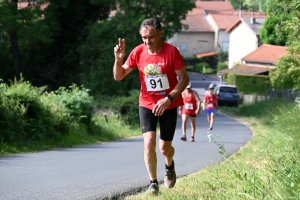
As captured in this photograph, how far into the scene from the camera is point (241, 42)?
7719 centimetres

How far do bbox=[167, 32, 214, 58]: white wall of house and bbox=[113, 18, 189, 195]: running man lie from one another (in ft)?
293

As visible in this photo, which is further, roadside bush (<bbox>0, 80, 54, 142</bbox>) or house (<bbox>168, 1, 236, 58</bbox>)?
house (<bbox>168, 1, 236, 58</bbox>)

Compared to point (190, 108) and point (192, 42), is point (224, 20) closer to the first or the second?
point (192, 42)

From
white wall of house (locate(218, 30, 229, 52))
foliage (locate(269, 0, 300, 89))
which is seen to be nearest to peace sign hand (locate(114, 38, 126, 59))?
foliage (locate(269, 0, 300, 89))

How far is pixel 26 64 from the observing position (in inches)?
1689

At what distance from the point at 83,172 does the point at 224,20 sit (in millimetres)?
88110

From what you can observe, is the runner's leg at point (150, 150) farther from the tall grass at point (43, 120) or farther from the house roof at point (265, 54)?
the house roof at point (265, 54)

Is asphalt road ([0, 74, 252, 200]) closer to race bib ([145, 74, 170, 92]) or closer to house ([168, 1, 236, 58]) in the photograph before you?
race bib ([145, 74, 170, 92])

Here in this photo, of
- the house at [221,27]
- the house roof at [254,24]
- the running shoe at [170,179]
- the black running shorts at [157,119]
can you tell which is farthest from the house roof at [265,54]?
the black running shorts at [157,119]

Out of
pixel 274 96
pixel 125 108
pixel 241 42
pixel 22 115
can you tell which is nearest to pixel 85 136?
pixel 22 115

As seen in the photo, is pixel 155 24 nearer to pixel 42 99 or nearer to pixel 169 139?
pixel 169 139

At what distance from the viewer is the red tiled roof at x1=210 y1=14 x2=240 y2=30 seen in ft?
316

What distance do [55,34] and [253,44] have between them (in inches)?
1465

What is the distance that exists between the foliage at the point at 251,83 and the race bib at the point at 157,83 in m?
46.0
